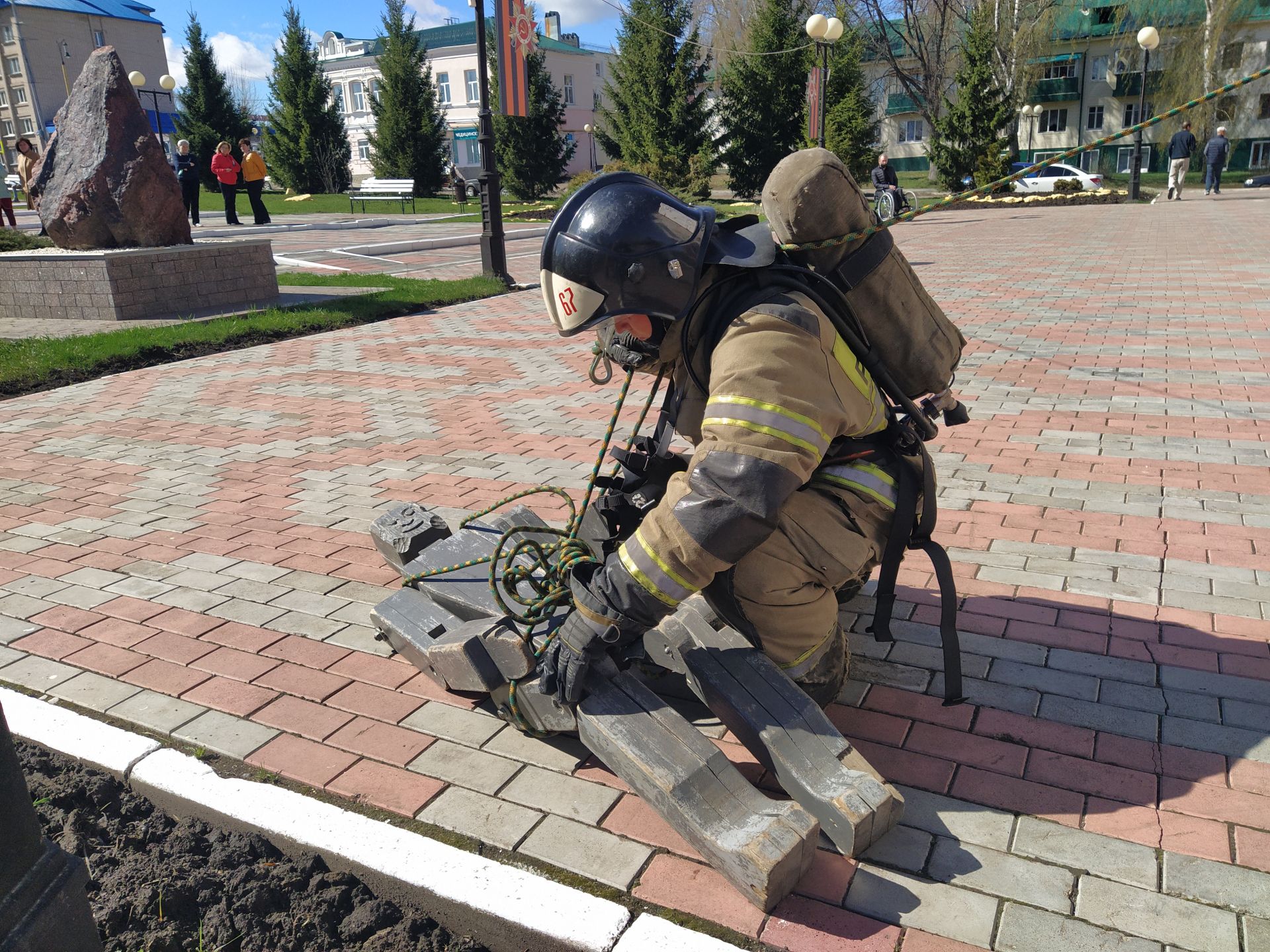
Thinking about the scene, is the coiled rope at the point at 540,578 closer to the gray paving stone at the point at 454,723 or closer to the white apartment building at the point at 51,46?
the gray paving stone at the point at 454,723

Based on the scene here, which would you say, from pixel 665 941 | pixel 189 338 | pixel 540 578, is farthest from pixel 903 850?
pixel 189 338

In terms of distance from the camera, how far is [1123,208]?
24.8m

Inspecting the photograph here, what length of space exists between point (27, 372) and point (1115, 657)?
322 inches

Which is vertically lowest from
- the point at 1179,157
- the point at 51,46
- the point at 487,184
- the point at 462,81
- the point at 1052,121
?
the point at 487,184

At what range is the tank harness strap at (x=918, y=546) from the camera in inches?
102

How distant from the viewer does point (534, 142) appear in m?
35.6

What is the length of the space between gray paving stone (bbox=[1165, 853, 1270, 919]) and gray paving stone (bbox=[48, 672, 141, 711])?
2.96 metres

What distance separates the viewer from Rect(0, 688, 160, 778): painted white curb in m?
2.63

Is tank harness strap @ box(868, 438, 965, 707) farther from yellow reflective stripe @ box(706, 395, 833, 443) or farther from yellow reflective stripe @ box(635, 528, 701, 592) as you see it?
yellow reflective stripe @ box(635, 528, 701, 592)

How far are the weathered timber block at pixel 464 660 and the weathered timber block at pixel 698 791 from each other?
387 mm

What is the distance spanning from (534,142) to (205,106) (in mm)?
16495

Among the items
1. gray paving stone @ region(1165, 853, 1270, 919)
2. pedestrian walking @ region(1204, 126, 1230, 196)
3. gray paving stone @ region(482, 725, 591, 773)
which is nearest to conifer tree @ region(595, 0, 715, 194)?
pedestrian walking @ region(1204, 126, 1230, 196)

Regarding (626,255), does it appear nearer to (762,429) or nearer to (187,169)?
(762,429)

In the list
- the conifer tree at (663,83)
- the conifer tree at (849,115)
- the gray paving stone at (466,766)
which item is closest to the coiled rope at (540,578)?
the gray paving stone at (466,766)
